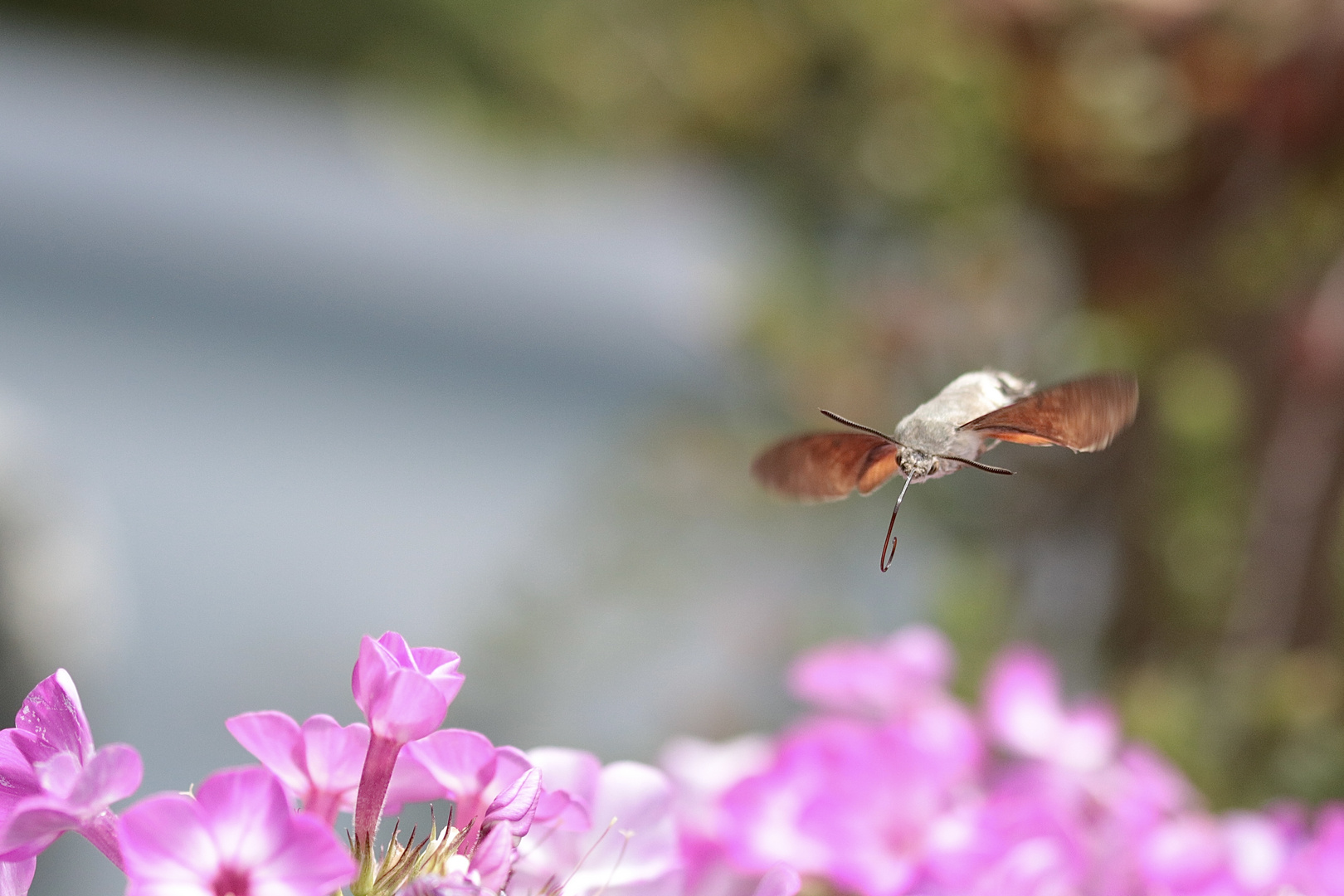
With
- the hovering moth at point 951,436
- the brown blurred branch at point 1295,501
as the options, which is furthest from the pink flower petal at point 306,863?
the brown blurred branch at point 1295,501

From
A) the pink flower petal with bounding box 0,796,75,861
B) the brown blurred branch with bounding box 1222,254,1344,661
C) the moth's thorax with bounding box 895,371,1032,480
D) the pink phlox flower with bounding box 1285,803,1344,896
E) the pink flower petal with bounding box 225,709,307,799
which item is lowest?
the pink flower petal with bounding box 0,796,75,861

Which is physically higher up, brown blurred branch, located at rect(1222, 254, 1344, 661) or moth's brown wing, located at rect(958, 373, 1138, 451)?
brown blurred branch, located at rect(1222, 254, 1344, 661)

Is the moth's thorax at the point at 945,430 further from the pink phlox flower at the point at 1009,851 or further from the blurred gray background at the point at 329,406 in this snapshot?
the blurred gray background at the point at 329,406

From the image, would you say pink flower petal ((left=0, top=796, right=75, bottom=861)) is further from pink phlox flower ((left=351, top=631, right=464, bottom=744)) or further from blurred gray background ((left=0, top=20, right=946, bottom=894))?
blurred gray background ((left=0, top=20, right=946, bottom=894))

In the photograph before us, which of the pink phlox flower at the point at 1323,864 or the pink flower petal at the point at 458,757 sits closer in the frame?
the pink flower petal at the point at 458,757

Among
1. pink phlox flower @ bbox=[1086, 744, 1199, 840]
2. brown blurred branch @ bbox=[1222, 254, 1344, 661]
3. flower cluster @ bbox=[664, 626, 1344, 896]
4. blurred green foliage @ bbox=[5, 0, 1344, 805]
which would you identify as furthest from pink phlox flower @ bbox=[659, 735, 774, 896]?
brown blurred branch @ bbox=[1222, 254, 1344, 661]

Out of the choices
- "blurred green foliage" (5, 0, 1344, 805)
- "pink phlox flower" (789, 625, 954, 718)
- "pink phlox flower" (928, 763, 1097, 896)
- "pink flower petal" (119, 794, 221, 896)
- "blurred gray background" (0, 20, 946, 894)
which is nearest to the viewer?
"pink flower petal" (119, 794, 221, 896)

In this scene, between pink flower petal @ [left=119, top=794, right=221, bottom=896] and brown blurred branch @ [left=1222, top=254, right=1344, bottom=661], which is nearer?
pink flower petal @ [left=119, top=794, right=221, bottom=896]
